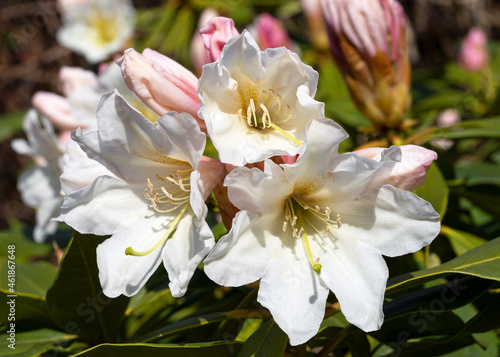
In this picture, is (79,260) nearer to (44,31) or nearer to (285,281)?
(285,281)

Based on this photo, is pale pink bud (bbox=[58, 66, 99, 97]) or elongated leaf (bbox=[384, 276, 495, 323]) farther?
pale pink bud (bbox=[58, 66, 99, 97])

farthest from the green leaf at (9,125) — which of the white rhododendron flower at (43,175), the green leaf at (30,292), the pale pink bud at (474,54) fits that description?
the pale pink bud at (474,54)

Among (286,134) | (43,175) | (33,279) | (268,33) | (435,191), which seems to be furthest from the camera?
(268,33)

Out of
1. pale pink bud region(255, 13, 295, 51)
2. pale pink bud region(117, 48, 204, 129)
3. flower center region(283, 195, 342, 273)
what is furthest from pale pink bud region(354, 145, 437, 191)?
pale pink bud region(255, 13, 295, 51)

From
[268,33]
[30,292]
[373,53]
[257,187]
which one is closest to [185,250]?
[257,187]

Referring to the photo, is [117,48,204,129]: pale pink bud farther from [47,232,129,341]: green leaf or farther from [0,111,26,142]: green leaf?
[0,111,26,142]: green leaf

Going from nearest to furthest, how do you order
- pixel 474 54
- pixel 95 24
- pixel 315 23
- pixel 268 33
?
pixel 268 33 → pixel 95 24 → pixel 315 23 → pixel 474 54

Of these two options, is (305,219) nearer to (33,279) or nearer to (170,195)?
(170,195)
